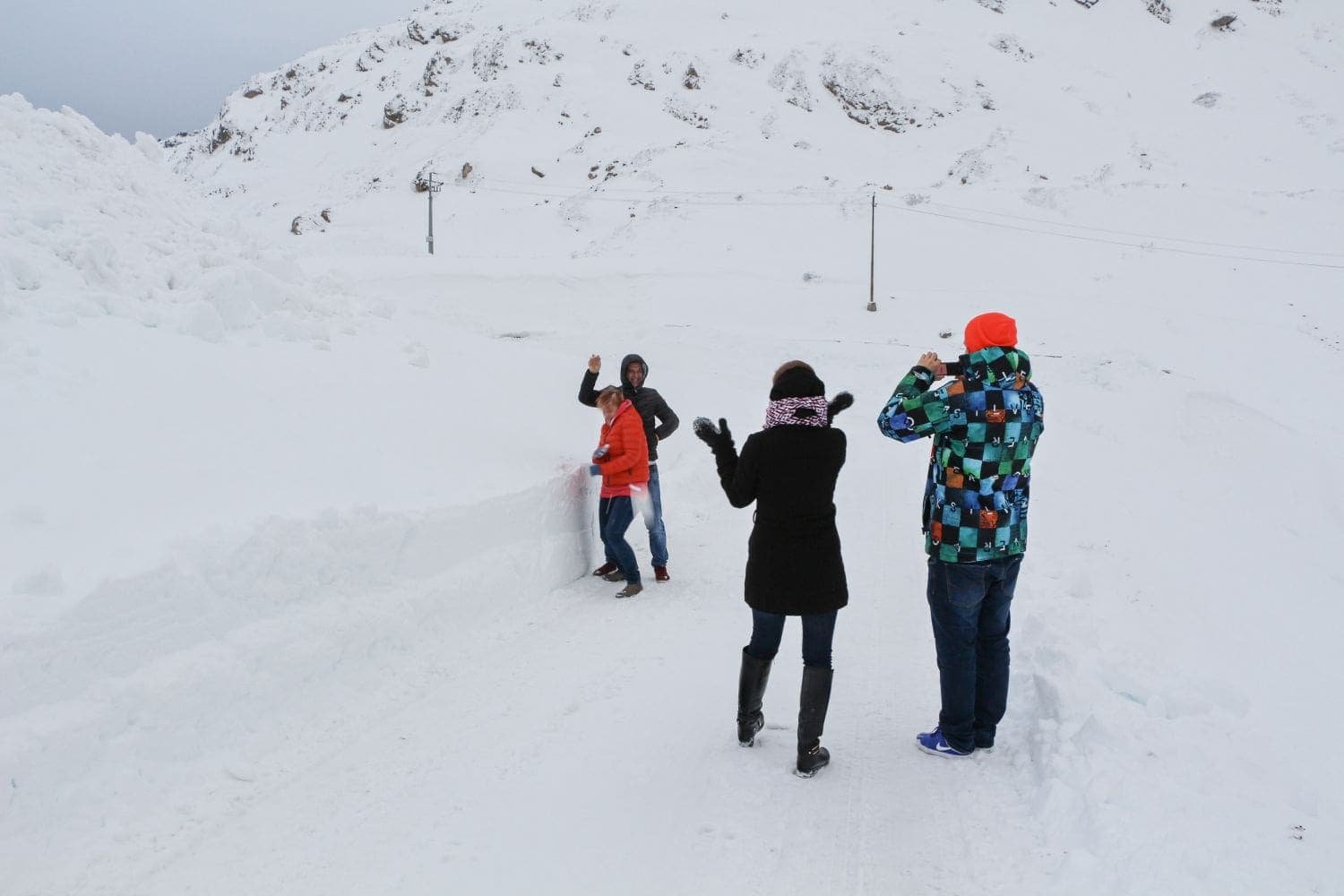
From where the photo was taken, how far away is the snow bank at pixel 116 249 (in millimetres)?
6785

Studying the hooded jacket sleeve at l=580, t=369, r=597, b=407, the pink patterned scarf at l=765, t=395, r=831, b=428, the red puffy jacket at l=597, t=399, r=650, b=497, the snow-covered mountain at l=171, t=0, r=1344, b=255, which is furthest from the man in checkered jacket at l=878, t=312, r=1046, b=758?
the snow-covered mountain at l=171, t=0, r=1344, b=255

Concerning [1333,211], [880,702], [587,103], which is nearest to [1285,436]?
[880,702]

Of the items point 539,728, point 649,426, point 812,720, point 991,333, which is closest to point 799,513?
point 812,720

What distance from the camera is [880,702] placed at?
521 centimetres

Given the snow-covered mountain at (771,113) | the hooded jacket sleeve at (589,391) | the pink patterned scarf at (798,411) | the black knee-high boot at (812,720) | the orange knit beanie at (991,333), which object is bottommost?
the black knee-high boot at (812,720)

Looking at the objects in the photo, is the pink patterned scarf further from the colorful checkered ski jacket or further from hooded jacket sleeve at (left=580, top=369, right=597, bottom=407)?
hooded jacket sleeve at (left=580, top=369, right=597, bottom=407)

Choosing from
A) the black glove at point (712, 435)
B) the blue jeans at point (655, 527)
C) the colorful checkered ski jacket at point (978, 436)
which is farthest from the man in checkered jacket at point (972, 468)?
the blue jeans at point (655, 527)

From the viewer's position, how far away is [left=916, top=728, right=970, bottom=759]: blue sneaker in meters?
4.47

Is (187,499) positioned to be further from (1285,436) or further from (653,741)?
(1285,436)

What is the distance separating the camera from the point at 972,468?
13.6 feet

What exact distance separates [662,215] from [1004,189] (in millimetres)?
13720

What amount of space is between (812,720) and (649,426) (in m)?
3.73

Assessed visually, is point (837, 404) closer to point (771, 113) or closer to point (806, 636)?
point (806, 636)

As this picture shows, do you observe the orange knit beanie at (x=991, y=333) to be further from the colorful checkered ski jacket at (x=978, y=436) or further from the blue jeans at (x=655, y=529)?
the blue jeans at (x=655, y=529)
